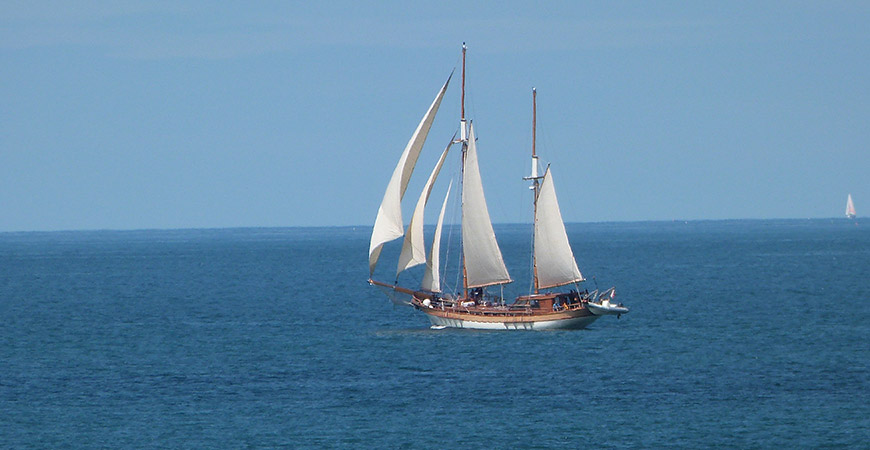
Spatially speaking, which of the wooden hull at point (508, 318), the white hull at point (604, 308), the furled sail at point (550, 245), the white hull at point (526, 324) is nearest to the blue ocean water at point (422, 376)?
the white hull at point (526, 324)

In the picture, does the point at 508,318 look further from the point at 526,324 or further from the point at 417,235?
the point at 417,235

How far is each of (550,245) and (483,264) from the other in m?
3.89

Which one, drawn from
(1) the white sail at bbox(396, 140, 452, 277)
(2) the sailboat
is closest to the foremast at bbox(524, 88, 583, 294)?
(2) the sailboat

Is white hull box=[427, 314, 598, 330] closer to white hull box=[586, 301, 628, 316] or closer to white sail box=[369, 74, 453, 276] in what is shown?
white hull box=[586, 301, 628, 316]

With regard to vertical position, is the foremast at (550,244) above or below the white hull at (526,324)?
above

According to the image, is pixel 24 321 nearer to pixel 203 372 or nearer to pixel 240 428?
pixel 203 372

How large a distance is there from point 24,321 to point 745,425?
179 feet

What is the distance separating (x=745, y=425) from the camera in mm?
43781

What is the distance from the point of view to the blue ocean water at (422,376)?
142ft

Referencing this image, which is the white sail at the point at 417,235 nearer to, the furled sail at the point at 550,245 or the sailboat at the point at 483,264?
the sailboat at the point at 483,264

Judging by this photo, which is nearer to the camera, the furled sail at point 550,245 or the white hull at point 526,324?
the white hull at point 526,324

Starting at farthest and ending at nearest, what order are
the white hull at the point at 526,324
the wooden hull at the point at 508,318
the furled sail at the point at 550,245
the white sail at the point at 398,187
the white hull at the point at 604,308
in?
the furled sail at the point at 550,245, the white hull at the point at 526,324, the white hull at the point at 604,308, the wooden hull at the point at 508,318, the white sail at the point at 398,187

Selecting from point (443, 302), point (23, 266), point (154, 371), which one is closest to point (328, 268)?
point (23, 266)

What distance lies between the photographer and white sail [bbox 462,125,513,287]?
68625 mm
